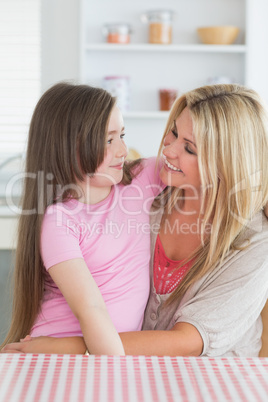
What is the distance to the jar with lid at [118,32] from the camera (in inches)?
126

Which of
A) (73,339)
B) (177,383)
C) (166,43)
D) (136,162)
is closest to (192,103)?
(136,162)

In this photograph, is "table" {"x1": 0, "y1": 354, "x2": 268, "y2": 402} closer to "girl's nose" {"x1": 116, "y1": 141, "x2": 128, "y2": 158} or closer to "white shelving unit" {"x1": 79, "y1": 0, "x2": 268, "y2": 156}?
"girl's nose" {"x1": 116, "y1": 141, "x2": 128, "y2": 158}

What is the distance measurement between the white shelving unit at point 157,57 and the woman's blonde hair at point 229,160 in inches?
75.9

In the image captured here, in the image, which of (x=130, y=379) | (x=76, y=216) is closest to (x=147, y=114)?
(x=76, y=216)

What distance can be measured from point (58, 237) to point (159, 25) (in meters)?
2.23

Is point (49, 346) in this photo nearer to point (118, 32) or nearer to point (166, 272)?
point (166, 272)

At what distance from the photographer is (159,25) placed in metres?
3.20

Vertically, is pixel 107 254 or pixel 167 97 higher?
pixel 167 97

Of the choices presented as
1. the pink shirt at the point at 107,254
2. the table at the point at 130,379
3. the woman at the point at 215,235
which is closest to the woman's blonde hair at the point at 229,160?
the woman at the point at 215,235

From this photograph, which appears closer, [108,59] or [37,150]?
[37,150]

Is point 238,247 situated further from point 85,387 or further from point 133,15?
point 133,15

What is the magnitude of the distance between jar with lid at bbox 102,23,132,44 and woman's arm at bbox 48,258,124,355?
7.37 feet

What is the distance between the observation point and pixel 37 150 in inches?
56.7

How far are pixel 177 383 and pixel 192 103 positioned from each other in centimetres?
85
